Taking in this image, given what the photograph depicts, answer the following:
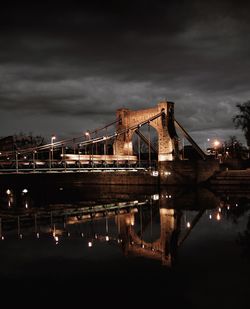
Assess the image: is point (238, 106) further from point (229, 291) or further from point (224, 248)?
point (229, 291)

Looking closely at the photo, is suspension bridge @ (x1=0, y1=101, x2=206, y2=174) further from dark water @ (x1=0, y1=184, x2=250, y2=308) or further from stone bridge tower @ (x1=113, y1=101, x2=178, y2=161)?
dark water @ (x1=0, y1=184, x2=250, y2=308)

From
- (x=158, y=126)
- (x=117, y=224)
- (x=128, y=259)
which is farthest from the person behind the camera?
(x=158, y=126)

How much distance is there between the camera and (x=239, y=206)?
2353 cm

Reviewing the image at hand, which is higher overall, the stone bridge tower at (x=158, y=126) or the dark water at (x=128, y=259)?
the stone bridge tower at (x=158, y=126)

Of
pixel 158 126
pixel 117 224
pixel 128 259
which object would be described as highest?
pixel 158 126

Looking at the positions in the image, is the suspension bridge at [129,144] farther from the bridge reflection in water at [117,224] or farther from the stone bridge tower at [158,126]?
the bridge reflection in water at [117,224]

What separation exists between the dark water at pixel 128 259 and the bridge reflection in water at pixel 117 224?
0.04m

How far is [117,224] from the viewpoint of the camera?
1834 centimetres

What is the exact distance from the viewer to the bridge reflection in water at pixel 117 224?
13.5 meters

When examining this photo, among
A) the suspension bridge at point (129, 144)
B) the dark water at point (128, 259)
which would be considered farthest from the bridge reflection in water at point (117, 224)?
the suspension bridge at point (129, 144)

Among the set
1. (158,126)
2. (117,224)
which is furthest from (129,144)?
(117,224)

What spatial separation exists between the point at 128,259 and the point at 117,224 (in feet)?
23.3

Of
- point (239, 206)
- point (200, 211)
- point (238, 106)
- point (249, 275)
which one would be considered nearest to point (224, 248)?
point (249, 275)

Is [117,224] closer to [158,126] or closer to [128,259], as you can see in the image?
[128,259]
